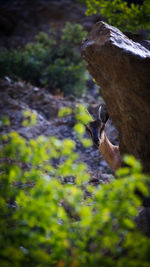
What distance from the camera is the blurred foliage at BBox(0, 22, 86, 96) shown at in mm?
12008

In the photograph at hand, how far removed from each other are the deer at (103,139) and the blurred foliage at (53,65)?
810cm

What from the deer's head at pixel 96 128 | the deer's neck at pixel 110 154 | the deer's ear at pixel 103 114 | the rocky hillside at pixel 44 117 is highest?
the deer's ear at pixel 103 114

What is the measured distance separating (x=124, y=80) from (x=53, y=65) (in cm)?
940

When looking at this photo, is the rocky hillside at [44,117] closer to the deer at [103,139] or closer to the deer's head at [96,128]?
the deer at [103,139]

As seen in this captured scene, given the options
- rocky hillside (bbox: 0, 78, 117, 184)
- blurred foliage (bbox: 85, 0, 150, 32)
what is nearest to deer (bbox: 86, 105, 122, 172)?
rocky hillside (bbox: 0, 78, 117, 184)

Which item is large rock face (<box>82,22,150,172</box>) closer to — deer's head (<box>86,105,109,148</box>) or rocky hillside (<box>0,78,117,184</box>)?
deer's head (<box>86,105,109,148</box>)

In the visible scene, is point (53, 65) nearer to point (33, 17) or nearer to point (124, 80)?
point (33, 17)

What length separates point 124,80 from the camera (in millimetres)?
3375

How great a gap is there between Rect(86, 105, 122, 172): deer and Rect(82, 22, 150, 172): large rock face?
0.22m

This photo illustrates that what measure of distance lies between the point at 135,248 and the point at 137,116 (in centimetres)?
214

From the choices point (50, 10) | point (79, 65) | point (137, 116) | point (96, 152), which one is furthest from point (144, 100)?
point (50, 10)

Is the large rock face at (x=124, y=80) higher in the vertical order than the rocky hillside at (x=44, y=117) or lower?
higher

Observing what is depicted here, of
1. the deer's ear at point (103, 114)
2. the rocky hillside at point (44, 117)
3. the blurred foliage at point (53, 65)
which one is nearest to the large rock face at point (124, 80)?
the deer's ear at point (103, 114)

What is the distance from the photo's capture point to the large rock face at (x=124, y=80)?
127 inches
